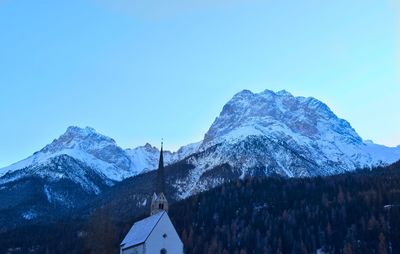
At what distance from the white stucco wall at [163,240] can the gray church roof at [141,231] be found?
75cm

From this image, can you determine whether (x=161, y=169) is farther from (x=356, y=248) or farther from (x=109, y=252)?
(x=356, y=248)

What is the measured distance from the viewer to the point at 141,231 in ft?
386

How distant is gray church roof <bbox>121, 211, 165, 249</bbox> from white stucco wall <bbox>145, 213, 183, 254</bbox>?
2.47 feet

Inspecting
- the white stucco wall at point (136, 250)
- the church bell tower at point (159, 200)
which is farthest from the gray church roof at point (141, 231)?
the church bell tower at point (159, 200)

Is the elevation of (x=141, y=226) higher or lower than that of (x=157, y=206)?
lower

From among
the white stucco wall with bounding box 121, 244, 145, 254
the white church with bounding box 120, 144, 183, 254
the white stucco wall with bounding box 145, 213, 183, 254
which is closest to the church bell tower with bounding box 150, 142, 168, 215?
the white church with bounding box 120, 144, 183, 254

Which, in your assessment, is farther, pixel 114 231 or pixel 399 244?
pixel 399 244

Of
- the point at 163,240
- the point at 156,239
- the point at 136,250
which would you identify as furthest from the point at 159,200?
the point at 156,239

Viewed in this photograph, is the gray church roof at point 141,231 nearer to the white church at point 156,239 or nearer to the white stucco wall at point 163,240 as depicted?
the white church at point 156,239

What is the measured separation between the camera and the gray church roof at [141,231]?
11356 cm

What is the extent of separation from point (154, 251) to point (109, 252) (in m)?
15.7

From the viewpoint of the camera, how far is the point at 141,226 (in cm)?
12038

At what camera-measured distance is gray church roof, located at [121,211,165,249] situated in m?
114

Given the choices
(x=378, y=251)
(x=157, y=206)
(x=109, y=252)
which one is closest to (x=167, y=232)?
(x=109, y=252)
